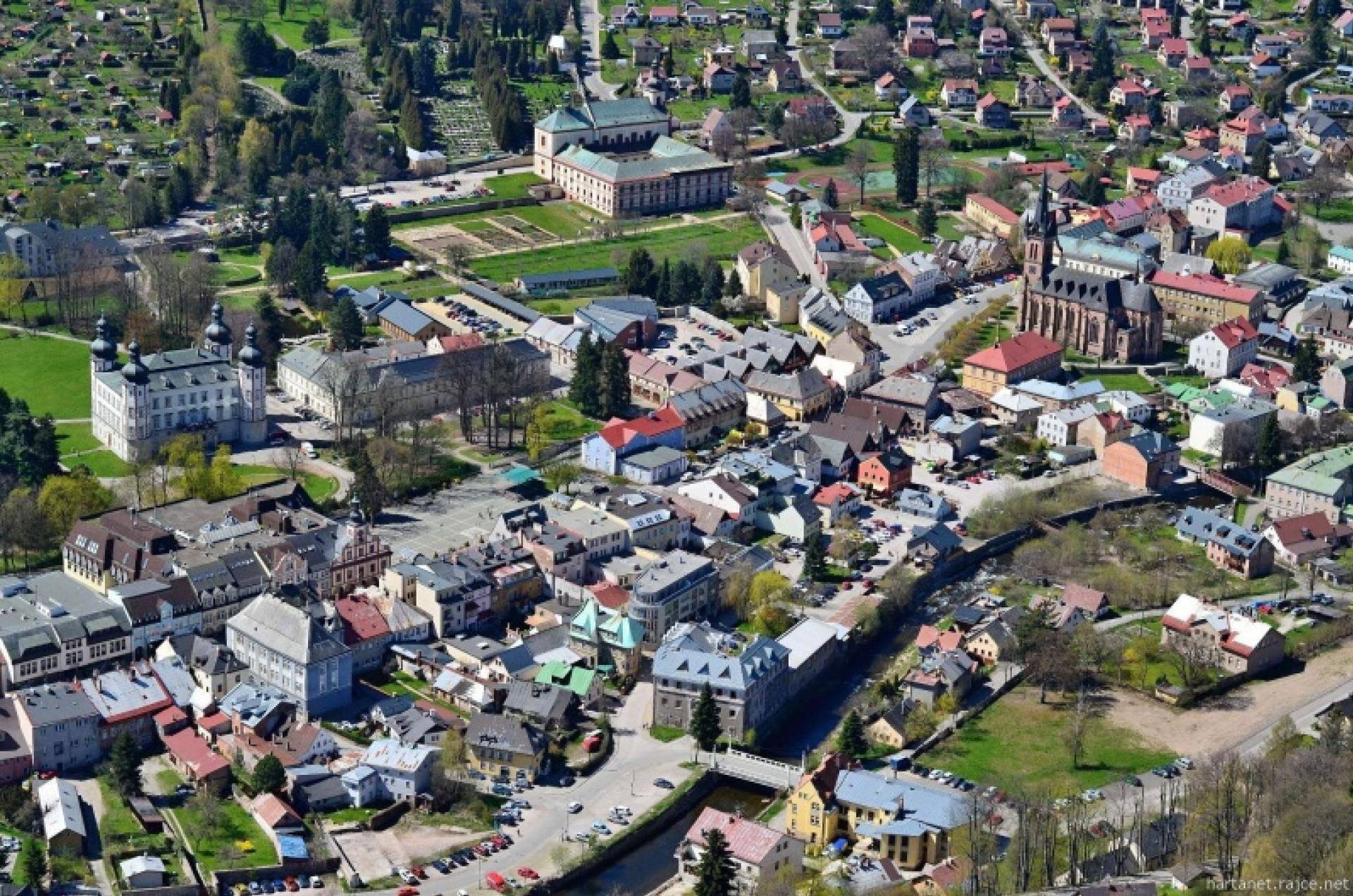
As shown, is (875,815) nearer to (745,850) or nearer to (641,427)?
(745,850)

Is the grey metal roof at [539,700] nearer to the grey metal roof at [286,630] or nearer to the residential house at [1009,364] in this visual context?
the grey metal roof at [286,630]

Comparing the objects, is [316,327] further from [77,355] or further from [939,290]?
[939,290]

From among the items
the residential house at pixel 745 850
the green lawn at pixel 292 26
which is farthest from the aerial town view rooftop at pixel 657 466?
the green lawn at pixel 292 26

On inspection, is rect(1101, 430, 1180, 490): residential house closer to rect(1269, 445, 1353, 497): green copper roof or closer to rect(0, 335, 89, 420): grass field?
rect(1269, 445, 1353, 497): green copper roof

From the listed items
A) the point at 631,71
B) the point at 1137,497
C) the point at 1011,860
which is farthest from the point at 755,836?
the point at 631,71

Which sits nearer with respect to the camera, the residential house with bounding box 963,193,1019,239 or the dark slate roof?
the dark slate roof

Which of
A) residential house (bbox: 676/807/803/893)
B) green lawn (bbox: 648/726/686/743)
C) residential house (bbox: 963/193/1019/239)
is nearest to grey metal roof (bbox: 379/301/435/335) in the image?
residential house (bbox: 963/193/1019/239)
